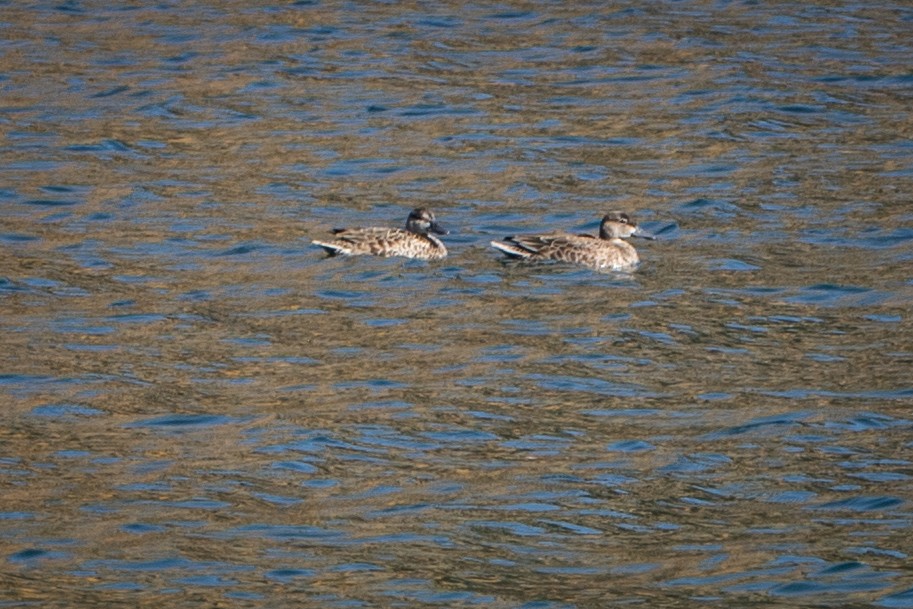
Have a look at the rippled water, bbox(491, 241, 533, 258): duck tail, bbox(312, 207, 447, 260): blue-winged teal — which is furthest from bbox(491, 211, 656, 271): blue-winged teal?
bbox(312, 207, 447, 260): blue-winged teal

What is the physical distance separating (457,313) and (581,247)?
1.69 metres

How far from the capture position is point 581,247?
14492 mm

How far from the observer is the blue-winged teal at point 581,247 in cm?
1447

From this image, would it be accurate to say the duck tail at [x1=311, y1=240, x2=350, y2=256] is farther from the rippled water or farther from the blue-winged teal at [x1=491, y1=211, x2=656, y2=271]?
the blue-winged teal at [x1=491, y1=211, x2=656, y2=271]

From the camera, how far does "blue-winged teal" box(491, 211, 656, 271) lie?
14.5 metres

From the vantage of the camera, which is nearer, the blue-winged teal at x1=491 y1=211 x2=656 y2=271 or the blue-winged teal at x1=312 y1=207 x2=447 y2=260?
the blue-winged teal at x1=491 y1=211 x2=656 y2=271

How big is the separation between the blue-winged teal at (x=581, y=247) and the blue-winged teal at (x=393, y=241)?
56 cm

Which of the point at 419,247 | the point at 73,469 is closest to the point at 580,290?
the point at 419,247

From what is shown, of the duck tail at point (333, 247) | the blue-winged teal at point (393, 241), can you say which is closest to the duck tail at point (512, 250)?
the blue-winged teal at point (393, 241)

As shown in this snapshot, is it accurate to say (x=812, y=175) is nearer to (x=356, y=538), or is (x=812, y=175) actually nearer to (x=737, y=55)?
(x=737, y=55)

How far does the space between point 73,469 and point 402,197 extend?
740cm

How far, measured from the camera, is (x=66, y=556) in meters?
8.55

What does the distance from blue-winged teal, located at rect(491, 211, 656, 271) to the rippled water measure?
0.17 metres

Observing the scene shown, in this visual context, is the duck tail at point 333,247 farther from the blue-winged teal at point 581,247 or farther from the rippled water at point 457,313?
the blue-winged teal at point 581,247
